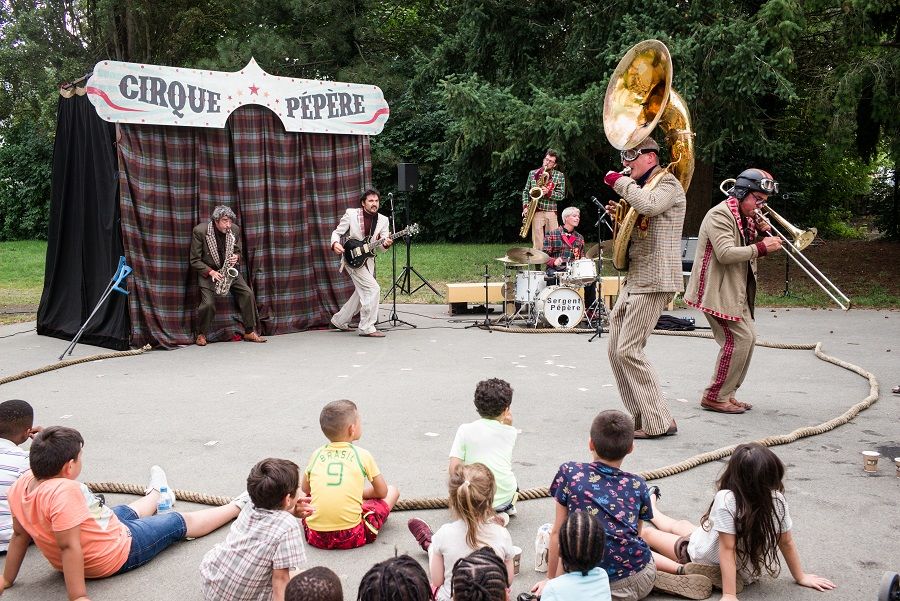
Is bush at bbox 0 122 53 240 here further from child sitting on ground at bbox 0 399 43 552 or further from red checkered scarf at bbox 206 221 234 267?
child sitting on ground at bbox 0 399 43 552

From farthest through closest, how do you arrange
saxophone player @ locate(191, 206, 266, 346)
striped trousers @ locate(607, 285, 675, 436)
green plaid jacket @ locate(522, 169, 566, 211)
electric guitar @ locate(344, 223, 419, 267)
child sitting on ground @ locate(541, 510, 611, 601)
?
1. green plaid jacket @ locate(522, 169, 566, 211)
2. electric guitar @ locate(344, 223, 419, 267)
3. saxophone player @ locate(191, 206, 266, 346)
4. striped trousers @ locate(607, 285, 675, 436)
5. child sitting on ground @ locate(541, 510, 611, 601)

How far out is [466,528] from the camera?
3229 millimetres

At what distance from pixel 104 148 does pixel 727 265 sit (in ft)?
23.5

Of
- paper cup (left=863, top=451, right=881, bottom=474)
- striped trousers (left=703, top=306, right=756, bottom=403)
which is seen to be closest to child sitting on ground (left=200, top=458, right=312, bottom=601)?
paper cup (left=863, top=451, right=881, bottom=474)

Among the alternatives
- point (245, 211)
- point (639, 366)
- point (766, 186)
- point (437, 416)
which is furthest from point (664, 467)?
point (245, 211)

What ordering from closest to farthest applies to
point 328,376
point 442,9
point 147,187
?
point 328,376, point 147,187, point 442,9

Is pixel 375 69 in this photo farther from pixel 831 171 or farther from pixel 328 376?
pixel 328 376

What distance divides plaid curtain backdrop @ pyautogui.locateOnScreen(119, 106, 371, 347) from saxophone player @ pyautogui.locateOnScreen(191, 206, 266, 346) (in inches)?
9.5

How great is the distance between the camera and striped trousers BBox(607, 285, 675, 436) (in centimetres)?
564

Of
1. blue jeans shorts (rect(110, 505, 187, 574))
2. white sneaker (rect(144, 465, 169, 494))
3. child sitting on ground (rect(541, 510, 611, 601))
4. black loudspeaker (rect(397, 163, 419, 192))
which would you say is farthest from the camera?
black loudspeaker (rect(397, 163, 419, 192))

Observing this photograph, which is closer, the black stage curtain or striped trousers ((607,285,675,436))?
striped trousers ((607,285,675,436))

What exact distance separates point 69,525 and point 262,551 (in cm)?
81

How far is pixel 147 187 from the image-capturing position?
31.5 ft

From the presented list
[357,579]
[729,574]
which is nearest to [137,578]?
[357,579]
